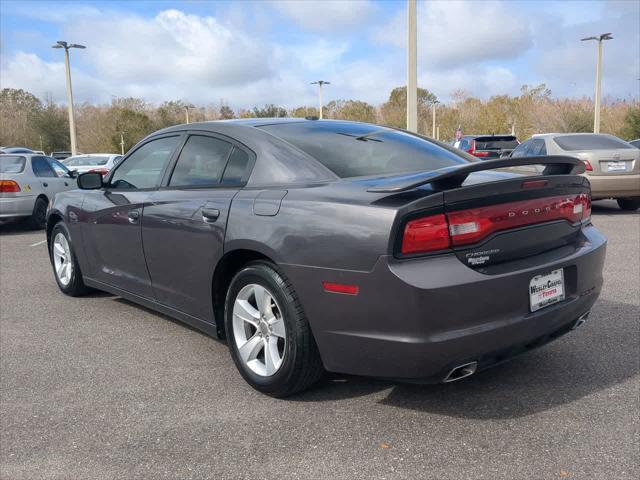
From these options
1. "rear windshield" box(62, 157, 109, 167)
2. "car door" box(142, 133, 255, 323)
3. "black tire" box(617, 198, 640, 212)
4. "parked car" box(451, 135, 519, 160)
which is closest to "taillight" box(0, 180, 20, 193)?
"car door" box(142, 133, 255, 323)

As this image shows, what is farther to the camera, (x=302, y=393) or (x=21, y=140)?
(x=21, y=140)

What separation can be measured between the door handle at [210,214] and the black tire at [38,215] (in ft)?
29.7

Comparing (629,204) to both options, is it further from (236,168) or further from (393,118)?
(393,118)

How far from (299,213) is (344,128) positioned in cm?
119

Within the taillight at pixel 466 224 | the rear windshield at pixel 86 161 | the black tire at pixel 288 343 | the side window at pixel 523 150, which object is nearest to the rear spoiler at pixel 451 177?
the taillight at pixel 466 224

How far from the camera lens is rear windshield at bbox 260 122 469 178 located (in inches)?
136

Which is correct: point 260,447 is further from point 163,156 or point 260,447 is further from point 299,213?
point 163,156

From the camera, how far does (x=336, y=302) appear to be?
2867mm

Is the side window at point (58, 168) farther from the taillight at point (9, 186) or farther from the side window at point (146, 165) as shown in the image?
the side window at point (146, 165)

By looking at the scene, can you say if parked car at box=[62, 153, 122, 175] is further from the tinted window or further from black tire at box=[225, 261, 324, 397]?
black tire at box=[225, 261, 324, 397]

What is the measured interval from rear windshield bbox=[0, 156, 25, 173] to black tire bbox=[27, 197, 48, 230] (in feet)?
2.14

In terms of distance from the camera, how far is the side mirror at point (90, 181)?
508 cm

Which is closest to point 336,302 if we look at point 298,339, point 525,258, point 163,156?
point 298,339

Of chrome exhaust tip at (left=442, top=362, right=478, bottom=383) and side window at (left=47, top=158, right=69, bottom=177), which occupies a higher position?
side window at (left=47, top=158, right=69, bottom=177)
